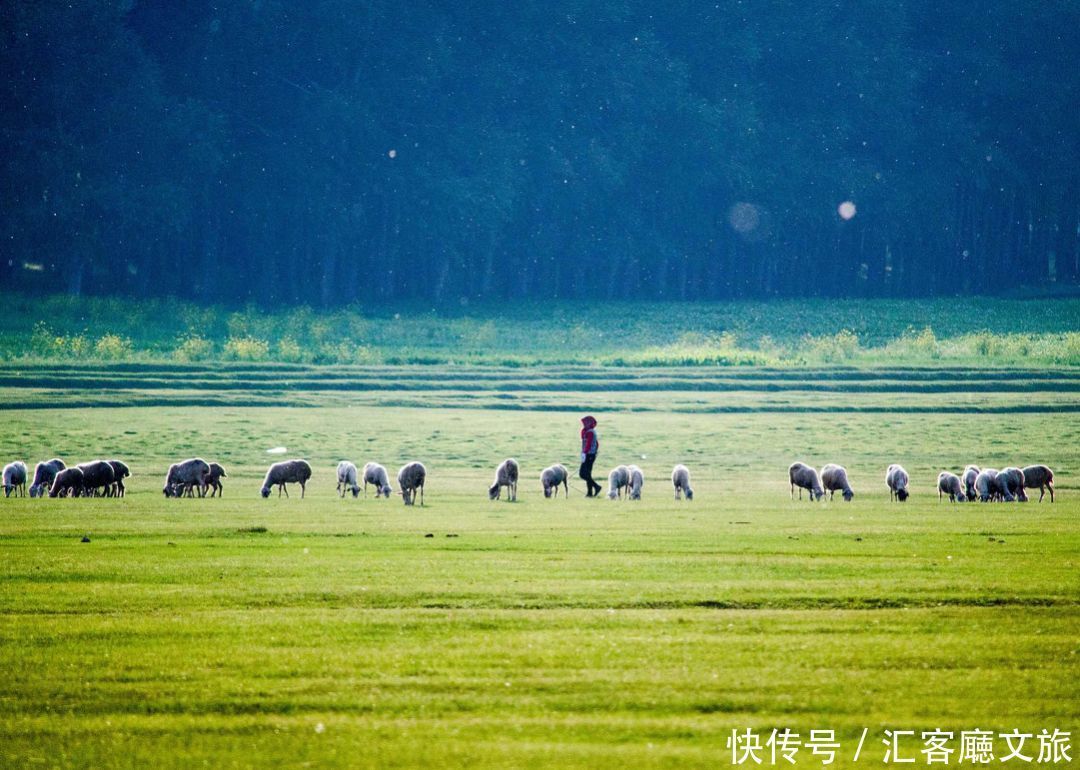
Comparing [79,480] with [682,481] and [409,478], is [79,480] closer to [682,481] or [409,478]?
[409,478]

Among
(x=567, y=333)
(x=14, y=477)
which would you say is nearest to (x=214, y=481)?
→ (x=14, y=477)

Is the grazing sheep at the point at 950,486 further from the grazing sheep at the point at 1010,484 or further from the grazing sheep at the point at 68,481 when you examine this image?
the grazing sheep at the point at 68,481

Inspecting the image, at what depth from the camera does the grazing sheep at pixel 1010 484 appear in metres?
28.0

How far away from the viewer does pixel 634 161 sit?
108062mm

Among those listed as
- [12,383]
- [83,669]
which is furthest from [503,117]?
[83,669]

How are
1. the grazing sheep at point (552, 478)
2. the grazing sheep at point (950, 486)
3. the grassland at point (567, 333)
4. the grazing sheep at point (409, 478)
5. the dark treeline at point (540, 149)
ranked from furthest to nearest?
the dark treeline at point (540, 149) < the grassland at point (567, 333) < the grazing sheep at point (552, 478) < the grazing sheep at point (950, 486) < the grazing sheep at point (409, 478)

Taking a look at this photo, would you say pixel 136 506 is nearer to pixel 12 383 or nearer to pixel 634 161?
pixel 12 383

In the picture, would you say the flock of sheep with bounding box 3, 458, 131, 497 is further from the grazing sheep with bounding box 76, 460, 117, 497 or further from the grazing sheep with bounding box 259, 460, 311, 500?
the grazing sheep with bounding box 259, 460, 311, 500

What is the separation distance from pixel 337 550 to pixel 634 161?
9344cm

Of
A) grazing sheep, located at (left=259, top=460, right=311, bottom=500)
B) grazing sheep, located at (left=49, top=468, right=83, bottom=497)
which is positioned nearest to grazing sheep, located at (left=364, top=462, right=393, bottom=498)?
grazing sheep, located at (left=259, top=460, right=311, bottom=500)

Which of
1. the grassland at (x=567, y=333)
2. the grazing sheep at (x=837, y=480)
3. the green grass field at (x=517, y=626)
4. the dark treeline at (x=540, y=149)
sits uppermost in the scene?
the dark treeline at (x=540, y=149)

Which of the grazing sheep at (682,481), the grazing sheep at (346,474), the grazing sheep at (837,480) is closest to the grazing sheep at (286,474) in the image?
the grazing sheep at (346,474)

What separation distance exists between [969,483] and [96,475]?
1826 cm

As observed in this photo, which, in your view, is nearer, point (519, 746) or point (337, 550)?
point (519, 746)
